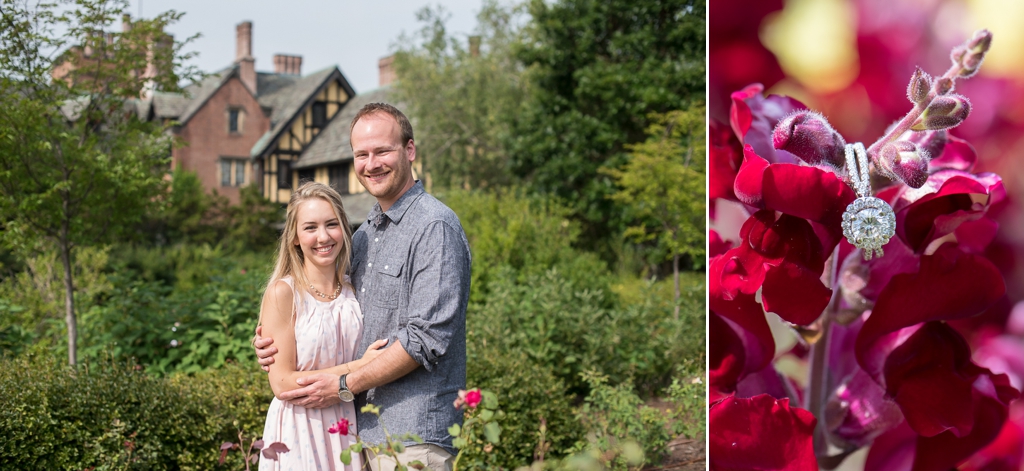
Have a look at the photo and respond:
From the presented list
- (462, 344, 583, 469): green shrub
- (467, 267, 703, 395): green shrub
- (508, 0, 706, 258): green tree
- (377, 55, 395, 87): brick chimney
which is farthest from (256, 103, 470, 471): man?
(377, 55, 395, 87): brick chimney

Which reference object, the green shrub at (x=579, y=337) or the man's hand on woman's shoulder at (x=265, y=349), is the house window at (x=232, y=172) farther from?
the man's hand on woman's shoulder at (x=265, y=349)

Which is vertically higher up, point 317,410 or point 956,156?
point 956,156

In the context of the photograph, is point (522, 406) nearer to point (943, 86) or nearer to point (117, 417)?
point (117, 417)

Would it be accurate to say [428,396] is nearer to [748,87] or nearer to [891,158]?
[748,87]

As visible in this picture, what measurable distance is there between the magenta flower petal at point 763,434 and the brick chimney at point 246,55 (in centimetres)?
2947

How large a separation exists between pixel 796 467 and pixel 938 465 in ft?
0.94

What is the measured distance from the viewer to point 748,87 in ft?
4.85

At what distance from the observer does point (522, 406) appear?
4410 mm

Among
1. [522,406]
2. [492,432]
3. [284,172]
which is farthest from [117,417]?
[284,172]

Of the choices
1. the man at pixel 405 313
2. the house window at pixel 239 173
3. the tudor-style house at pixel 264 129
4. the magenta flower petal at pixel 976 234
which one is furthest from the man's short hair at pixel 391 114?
the house window at pixel 239 173

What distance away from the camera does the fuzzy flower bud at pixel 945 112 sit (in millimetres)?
1173

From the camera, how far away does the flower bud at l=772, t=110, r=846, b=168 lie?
1.23 m

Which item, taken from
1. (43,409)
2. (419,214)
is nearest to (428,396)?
(419,214)

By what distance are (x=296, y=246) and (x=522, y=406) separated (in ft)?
8.06
